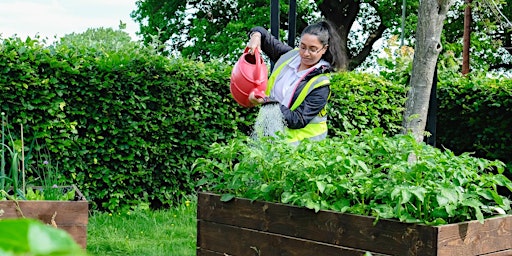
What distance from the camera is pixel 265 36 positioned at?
4.45 metres

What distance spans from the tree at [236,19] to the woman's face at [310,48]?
15.2m

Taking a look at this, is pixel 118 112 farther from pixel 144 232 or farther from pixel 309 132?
pixel 309 132

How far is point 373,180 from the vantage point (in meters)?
2.79

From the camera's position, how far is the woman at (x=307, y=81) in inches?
158

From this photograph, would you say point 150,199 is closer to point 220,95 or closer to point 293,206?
point 220,95

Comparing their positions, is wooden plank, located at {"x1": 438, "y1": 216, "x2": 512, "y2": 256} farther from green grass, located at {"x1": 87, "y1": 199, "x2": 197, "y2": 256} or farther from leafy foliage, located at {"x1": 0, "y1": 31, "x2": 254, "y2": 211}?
leafy foliage, located at {"x1": 0, "y1": 31, "x2": 254, "y2": 211}

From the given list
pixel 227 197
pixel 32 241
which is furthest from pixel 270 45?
pixel 32 241

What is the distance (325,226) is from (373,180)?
0.27 m

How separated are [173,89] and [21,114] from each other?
1362 mm

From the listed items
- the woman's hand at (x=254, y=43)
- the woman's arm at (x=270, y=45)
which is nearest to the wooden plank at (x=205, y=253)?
the woman's hand at (x=254, y=43)

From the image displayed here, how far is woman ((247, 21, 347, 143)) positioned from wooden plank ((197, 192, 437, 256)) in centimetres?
93

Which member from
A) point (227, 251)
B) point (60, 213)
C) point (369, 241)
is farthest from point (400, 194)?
point (60, 213)

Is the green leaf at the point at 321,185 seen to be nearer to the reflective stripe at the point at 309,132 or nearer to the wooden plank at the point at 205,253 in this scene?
the wooden plank at the point at 205,253

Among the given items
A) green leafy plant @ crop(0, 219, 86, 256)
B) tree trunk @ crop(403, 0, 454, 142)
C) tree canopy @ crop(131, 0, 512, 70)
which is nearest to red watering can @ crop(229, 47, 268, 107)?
tree trunk @ crop(403, 0, 454, 142)
